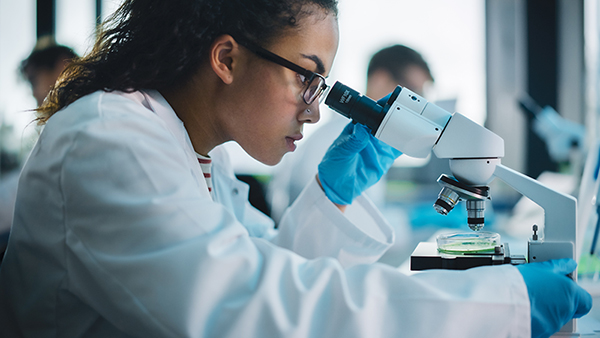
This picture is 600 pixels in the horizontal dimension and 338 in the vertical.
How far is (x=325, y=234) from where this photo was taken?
4.71ft

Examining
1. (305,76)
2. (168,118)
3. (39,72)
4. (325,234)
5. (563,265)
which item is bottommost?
(39,72)

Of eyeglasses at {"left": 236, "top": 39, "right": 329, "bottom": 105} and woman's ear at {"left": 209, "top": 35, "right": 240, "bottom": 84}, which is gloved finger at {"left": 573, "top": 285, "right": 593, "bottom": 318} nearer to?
eyeglasses at {"left": 236, "top": 39, "right": 329, "bottom": 105}

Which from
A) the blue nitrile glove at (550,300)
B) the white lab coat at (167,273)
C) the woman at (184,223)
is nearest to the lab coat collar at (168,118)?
the woman at (184,223)

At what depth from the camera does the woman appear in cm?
68

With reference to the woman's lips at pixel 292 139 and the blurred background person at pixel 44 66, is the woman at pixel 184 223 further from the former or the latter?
the blurred background person at pixel 44 66

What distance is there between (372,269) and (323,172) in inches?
28.9

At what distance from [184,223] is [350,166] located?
2.71 feet

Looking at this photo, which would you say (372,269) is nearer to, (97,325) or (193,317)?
(193,317)

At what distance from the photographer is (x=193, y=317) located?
65 centimetres

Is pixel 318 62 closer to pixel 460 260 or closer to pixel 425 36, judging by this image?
pixel 460 260

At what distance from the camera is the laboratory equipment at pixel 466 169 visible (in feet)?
3.01

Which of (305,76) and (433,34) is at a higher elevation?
(433,34)

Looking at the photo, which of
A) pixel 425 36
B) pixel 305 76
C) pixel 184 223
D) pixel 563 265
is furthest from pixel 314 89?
pixel 425 36

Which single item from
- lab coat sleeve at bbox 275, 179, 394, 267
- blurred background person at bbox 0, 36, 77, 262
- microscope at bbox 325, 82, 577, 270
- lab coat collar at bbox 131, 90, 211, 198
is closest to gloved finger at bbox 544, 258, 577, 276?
microscope at bbox 325, 82, 577, 270
